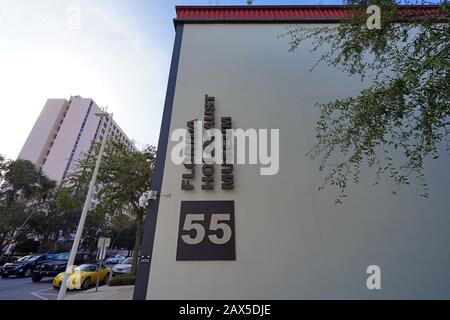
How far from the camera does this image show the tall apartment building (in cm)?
4862

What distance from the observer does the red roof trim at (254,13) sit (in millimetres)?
8375

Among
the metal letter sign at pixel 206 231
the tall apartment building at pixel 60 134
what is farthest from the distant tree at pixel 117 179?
the tall apartment building at pixel 60 134

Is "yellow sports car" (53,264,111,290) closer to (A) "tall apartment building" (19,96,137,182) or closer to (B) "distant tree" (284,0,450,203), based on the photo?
(B) "distant tree" (284,0,450,203)

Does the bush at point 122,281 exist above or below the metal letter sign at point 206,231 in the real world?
below

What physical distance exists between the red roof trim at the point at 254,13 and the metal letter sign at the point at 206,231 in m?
7.43

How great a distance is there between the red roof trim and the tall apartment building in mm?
44781

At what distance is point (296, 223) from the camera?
6031mm

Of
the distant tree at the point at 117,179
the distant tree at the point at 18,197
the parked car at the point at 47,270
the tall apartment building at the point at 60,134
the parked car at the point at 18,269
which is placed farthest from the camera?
the tall apartment building at the point at 60,134

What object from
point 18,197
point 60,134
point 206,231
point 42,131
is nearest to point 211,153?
point 206,231

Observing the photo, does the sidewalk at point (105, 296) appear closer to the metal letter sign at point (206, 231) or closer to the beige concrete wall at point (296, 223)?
the beige concrete wall at point (296, 223)

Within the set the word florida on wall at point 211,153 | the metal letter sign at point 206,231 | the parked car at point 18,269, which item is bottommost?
the parked car at point 18,269

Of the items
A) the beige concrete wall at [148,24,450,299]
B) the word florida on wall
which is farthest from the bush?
the word florida on wall
